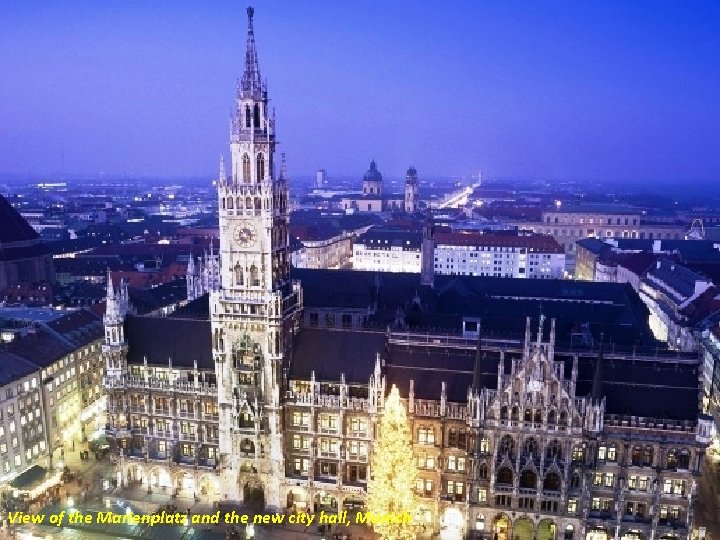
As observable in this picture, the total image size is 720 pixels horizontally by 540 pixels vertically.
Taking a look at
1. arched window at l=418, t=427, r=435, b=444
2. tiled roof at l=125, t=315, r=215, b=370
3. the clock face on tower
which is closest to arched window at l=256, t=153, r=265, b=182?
the clock face on tower

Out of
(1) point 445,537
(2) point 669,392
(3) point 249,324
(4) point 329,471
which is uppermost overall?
(3) point 249,324

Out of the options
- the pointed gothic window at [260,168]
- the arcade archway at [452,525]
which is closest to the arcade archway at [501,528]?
the arcade archway at [452,525]

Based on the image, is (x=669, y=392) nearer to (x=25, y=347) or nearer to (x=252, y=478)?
(x=252, y=478)

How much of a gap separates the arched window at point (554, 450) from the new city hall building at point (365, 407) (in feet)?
0.80

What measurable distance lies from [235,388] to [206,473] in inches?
565

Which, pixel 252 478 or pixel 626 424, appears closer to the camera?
pixel 626 424

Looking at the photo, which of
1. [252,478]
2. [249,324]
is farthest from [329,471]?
[249,324]

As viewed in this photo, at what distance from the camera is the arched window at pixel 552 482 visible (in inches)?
3155

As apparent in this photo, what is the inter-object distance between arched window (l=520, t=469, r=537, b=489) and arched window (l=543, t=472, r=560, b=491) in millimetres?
1296

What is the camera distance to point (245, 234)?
85500 mm

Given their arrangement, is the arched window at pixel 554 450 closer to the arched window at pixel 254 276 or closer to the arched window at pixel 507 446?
the arched window at pixel 507 446

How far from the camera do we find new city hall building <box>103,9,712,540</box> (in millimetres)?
78438

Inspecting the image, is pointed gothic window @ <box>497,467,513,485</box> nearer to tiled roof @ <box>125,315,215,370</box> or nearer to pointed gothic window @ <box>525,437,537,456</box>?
pointed gothic window @ <box>525,437,537,456</box>

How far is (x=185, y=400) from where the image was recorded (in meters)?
94.1
